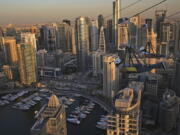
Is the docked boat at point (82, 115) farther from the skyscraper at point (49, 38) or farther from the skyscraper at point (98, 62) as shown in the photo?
the skyscraper at point (49, 38)

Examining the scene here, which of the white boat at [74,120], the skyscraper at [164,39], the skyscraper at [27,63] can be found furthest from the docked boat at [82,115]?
the skyscraper at [164,39]

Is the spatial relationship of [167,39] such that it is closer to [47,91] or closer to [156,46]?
[156,46]

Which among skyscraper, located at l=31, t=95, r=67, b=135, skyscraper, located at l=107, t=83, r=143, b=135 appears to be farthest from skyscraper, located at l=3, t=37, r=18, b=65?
skyscraper, located at l=107, t=83, r=143, b=135

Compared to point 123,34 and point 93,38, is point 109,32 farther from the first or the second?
point 123,34

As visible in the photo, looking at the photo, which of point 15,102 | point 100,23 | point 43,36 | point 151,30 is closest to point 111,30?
point 100,23

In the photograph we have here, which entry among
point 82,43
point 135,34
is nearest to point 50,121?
point 82,43
